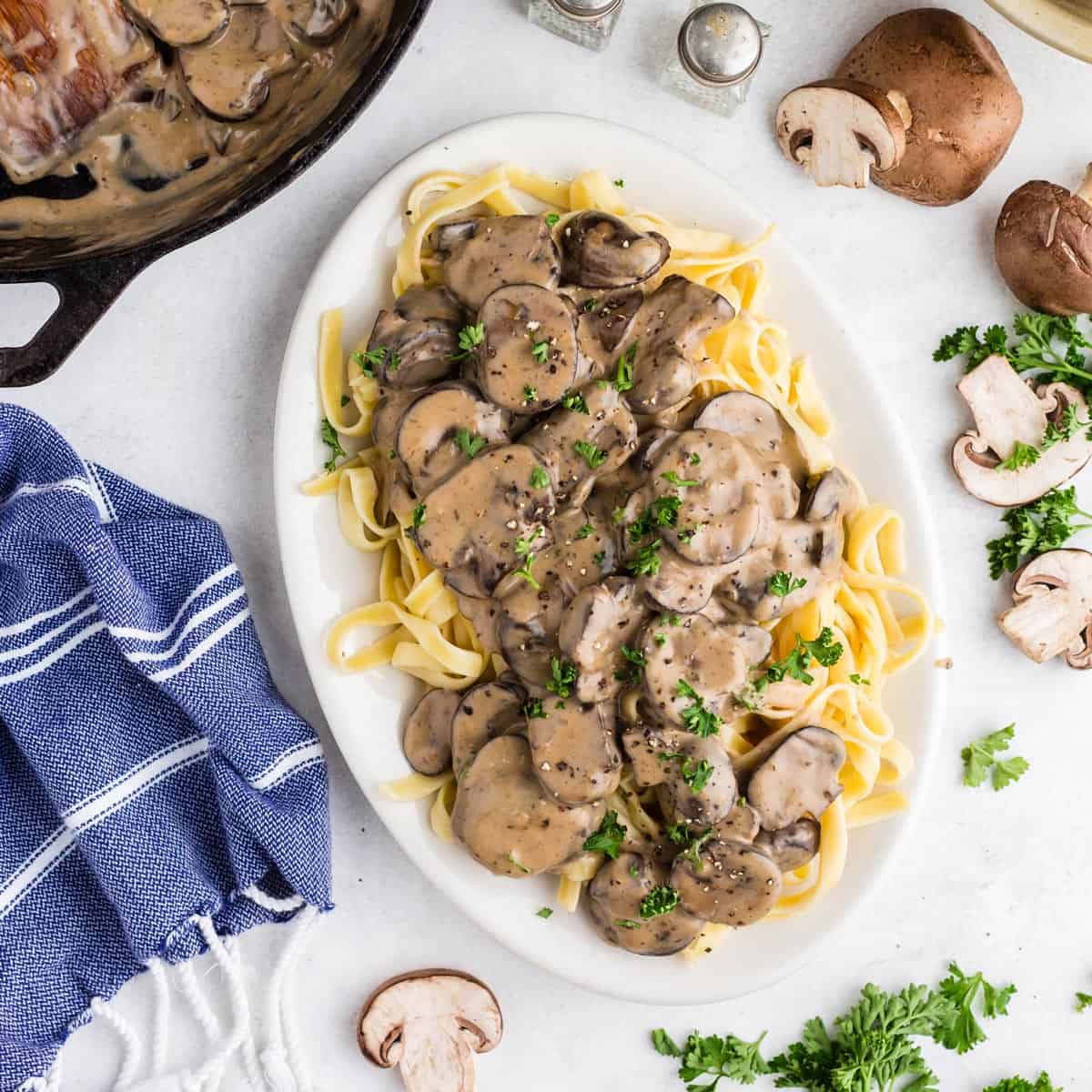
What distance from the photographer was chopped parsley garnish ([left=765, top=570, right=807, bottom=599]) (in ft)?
9.10

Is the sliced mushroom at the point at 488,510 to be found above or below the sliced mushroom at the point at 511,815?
above

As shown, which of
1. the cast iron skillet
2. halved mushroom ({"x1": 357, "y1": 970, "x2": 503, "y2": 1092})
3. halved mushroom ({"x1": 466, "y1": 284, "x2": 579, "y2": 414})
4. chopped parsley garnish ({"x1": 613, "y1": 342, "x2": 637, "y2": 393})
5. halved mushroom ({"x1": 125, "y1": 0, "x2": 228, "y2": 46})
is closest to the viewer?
the cast iron skillet

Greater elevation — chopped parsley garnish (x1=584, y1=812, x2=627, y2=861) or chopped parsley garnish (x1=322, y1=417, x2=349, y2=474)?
chopped parsley garnish (x1=322, y1=417, x2=349, y2=474)

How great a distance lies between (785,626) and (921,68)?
1.54 meters

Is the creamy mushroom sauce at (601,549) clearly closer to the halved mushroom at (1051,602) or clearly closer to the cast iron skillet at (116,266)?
the cast iron skillet at (116,266)

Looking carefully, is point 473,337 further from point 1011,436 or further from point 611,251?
point 1011,436

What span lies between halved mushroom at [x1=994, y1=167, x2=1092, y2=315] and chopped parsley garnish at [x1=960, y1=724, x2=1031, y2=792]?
1.23 meters

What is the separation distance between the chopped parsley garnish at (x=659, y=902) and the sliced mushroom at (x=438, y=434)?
112 cm

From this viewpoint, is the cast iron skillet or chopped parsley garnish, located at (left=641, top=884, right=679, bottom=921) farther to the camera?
chopped parsley garnish, located at (left=641, top=884, right=679, bottom=921)

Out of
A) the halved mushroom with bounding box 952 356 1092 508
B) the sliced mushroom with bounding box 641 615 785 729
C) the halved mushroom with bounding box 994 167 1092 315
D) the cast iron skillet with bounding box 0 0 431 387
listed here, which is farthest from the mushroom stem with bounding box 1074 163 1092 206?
the cast iron skillet with bounding box 0 0 431 387

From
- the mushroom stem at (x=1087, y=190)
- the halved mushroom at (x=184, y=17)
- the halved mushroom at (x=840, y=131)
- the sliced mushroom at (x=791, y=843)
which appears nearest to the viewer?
the halved mushroom at (x=184, y=17)

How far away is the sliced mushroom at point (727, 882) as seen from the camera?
2812 mm

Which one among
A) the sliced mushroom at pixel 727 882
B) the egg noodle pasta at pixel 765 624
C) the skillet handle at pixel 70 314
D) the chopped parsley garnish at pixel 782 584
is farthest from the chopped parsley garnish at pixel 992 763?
the skillet handle at pixel 70 314

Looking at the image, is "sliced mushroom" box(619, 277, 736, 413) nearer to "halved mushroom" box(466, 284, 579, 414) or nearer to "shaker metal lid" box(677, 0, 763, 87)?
"halved mushroom" box(466, 284, 579, 414)
